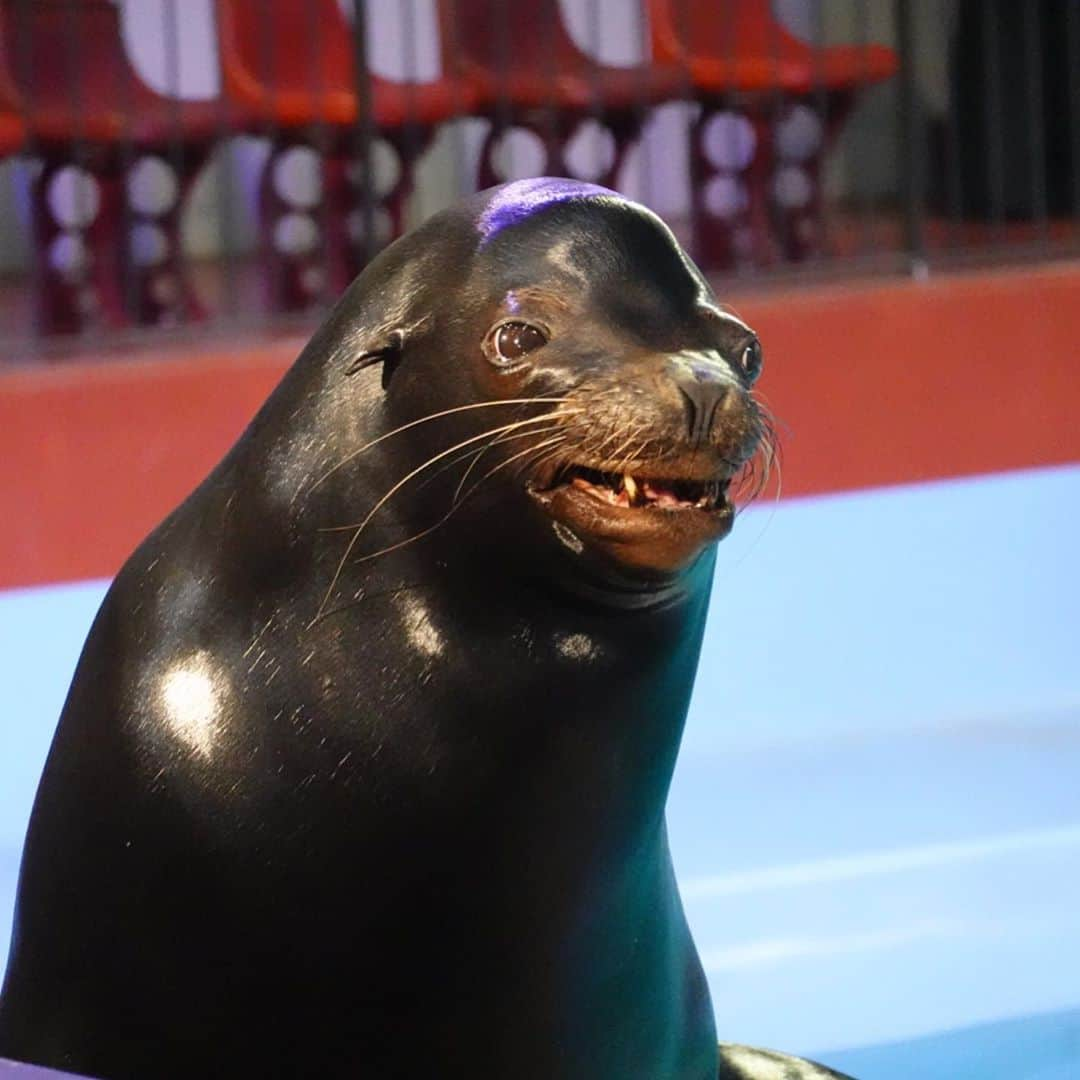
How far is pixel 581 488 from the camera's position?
1.82 metres

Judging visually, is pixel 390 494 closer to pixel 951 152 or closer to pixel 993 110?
pixel 951 152

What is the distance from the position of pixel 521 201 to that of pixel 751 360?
0.22 m

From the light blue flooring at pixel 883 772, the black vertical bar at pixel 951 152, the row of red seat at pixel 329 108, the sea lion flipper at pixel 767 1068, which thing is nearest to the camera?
the sea lion flipper at pixel 767 1068

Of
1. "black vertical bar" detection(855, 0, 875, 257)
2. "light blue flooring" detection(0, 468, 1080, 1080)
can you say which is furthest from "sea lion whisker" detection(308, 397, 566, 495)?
"black vertical bar" detection(855, 0, 875, 257)

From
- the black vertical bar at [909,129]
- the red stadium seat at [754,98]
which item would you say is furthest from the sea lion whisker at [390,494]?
the red stadium seat at [754,98]

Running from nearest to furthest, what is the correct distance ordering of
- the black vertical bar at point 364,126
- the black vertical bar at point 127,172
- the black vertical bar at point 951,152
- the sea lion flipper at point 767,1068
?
the sea lion flipper at point 767,1068 → the black vertical bar at point 364,126 → the black vertical bar at point 127,172 → the black vertical bar at point 951,152

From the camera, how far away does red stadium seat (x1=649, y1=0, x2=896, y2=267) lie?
6.07 metres

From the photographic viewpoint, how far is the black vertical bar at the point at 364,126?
5262mm

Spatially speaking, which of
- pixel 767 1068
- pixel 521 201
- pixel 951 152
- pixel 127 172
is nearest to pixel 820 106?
pixel 951 152

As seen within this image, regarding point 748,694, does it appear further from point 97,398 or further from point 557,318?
point 557,318

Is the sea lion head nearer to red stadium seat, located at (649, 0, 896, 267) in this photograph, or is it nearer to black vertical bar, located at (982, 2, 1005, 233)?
red stadium seat, located at (649, 0, 896, 267)

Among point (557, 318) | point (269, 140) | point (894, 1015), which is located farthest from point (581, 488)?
point (269, 140)

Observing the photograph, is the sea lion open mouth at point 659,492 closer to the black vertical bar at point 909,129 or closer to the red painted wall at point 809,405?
the red painted wall at point 809,405

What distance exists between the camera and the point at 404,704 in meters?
1.91
